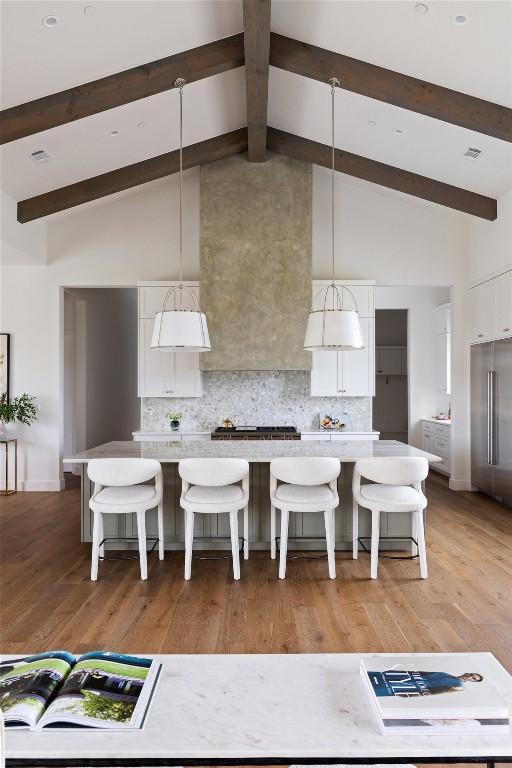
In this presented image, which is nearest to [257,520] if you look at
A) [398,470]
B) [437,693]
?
[398,470]

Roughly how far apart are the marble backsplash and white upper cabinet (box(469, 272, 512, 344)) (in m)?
1.57

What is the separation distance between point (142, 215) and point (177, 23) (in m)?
3.18

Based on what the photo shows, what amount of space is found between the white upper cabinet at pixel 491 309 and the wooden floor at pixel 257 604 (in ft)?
7.75

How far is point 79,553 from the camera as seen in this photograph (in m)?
4.63

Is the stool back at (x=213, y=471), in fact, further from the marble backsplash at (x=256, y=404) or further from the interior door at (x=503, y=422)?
the interior door at (x=503, y=422)

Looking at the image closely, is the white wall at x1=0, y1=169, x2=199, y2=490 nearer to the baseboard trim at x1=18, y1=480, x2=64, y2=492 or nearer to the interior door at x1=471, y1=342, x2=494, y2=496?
the baseboard trim at x1=18, y1=480, x2=64, y2=492

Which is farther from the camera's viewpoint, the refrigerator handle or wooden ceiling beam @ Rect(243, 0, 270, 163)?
the refrigerator handle

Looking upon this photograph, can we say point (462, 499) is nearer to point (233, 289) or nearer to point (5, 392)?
point (233, 289)

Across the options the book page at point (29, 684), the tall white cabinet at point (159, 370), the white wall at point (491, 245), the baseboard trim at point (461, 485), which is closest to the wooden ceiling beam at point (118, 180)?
the tall white cabinet at point (159, 370)

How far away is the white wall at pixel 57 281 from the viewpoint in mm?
7195

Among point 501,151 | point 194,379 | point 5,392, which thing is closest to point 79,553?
point 194,379

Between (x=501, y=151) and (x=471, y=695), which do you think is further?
(x=501, y=151)

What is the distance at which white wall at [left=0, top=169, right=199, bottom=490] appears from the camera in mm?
7195

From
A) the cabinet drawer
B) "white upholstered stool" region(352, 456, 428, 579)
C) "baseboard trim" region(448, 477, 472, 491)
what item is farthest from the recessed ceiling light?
the cabinet drawer
